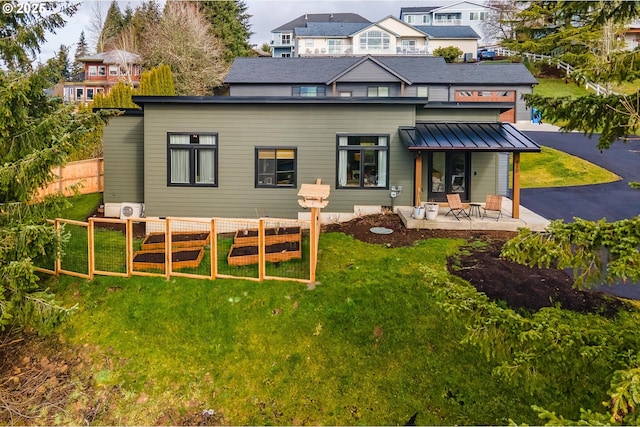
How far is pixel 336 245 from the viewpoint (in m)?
9.88

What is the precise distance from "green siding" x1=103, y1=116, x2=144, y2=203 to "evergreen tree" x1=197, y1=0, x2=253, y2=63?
Result: 30.3m

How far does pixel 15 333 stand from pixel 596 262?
28.6ft

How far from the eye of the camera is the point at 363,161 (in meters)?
11.9

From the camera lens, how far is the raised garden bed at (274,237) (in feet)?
29.6

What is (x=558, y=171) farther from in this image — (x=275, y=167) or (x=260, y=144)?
(x=260, y=144)

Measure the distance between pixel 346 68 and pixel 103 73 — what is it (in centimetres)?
2840

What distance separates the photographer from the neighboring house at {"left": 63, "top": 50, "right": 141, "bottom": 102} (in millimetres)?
35656

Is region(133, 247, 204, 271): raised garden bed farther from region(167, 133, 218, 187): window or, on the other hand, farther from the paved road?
the paved road

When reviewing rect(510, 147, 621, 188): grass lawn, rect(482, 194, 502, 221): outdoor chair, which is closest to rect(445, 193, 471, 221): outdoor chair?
rect(482, 194, 502, 221): outdoor chair

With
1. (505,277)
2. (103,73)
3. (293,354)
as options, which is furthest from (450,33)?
(293,354)

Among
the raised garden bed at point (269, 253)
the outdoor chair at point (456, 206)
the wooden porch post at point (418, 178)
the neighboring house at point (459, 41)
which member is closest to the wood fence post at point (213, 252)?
the raised garden bed at point (269, 253)

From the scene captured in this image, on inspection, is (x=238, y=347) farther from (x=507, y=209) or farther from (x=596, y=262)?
(x=507, y=209)

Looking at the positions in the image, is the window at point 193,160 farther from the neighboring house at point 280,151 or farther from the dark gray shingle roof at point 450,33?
the dark gray shingle roof at point 450,33

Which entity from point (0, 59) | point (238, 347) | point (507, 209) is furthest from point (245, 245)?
point (507, 209)
